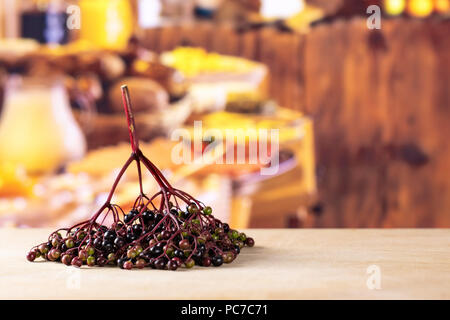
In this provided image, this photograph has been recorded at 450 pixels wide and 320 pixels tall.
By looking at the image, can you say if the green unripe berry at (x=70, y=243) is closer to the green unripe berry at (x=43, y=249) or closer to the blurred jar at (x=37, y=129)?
the green unripe berry at (x=43, y=249)

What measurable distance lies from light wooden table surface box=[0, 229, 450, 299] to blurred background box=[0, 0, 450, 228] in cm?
87

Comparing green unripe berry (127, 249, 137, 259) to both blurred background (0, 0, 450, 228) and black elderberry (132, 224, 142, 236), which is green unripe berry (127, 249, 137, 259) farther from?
blurred background (0, 0, 450, 228)

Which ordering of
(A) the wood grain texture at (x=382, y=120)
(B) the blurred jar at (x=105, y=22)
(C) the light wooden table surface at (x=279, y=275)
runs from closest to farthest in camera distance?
(C) the light wooden table surface at (x=279, y=275) < (A) the wood grain texture at (x=382, y=120) < (B) the blurred jar at (x=105, y=22)

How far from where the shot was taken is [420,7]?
Result: 3506mm

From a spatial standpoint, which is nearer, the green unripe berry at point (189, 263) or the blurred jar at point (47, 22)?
the green unripe berry at point (189, 263)

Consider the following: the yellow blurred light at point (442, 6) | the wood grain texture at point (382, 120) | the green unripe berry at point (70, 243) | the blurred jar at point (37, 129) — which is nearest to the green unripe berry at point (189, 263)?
the green unripe berry at point (70, 243)

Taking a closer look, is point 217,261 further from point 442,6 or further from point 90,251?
point 442,6

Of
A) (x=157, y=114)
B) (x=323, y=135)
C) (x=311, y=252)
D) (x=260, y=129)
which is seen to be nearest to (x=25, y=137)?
(x=157, y=114)

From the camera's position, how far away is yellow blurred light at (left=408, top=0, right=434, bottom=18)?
3479 mm

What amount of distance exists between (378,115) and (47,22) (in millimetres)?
1885

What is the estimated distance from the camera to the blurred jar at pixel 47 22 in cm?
393

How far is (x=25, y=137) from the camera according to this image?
173 cm

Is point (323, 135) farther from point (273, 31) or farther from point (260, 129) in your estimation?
point (260, 129)

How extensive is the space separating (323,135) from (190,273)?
3.07 m
